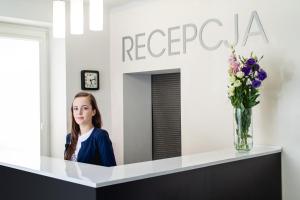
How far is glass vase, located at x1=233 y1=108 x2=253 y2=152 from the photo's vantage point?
3189 millimetres

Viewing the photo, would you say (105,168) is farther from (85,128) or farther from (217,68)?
(217,68)

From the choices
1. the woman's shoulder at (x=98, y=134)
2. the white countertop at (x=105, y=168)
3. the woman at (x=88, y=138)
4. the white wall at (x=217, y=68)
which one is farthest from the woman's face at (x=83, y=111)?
the white wall at (x=217, y=68)

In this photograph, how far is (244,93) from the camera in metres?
3.24

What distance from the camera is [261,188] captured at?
10.3 feet

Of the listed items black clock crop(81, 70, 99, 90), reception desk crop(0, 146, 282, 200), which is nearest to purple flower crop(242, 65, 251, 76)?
reception desk crop(0, 146, 282, 200)

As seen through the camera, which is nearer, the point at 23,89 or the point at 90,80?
the point at 23,89

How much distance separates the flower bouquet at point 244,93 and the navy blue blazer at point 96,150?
108 cm

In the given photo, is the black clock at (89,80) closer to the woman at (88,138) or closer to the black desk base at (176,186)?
the woman at (88,138)

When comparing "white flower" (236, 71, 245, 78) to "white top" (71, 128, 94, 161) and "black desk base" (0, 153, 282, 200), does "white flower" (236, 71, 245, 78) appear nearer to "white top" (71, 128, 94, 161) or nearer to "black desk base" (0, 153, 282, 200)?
"black desk base" (0, 153, 282, 200)

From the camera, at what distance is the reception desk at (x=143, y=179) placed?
195 centimetres

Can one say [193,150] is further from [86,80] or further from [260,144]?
[86,80]

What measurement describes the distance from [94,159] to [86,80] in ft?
6.77

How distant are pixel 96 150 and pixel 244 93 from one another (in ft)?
4.22

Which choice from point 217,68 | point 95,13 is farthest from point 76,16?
point 217,68
